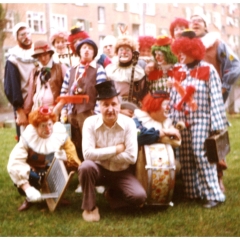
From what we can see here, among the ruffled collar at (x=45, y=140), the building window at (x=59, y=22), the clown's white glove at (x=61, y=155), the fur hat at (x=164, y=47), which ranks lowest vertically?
the clown's white glove at (x=61, y=155)

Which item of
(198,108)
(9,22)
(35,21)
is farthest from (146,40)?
(9,22)

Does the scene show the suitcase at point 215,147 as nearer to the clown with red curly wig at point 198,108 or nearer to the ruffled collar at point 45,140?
the clown with red curly wig at point 198,108

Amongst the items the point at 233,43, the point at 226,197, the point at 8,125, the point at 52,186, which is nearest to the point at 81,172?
the point at 52,186

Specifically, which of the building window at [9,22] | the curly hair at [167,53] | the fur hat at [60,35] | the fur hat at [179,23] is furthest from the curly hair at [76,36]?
the building window at [9,22]

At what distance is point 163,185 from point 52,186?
105 cm

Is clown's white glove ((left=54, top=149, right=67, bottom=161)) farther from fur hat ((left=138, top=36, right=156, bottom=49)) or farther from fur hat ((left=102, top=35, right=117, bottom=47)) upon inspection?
fur hat ((left=102, top=35, right=117, bottom=47))

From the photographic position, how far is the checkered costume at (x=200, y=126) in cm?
A: 400

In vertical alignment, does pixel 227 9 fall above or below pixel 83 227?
above

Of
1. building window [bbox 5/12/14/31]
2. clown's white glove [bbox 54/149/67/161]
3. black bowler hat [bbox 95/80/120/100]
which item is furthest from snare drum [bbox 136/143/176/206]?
building window [bbox 5/12/14/31]

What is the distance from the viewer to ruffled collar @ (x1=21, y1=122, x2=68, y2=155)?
13.1 feet

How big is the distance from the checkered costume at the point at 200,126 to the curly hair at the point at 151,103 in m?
0.22

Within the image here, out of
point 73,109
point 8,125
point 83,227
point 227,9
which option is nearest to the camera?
point 83,227

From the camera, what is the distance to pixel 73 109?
4.48 m

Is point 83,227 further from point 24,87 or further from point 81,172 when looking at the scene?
point 24,87
